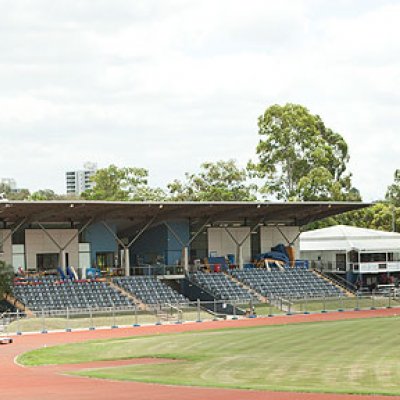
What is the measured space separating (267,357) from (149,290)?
33290mm

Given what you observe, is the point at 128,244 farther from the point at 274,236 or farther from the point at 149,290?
the point at 274,236

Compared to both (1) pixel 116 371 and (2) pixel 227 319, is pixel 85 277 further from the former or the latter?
(1) pixel 116 371

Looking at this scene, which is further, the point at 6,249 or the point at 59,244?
the point at 59,244

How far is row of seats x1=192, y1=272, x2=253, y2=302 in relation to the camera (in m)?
68.1

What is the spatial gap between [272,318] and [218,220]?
17796mm

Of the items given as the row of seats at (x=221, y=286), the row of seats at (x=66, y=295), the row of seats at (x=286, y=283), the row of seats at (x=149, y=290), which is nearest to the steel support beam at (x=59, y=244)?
the row of seats at (x=66, y=295)

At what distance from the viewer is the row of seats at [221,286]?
68125mm

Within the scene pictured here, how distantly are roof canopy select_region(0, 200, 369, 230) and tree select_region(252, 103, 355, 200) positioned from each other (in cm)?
1982

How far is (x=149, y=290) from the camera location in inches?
2645

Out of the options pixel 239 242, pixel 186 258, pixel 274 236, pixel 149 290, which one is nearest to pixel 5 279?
pixel 149 290

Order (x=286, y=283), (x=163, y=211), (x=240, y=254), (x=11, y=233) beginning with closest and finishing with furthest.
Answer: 1. (x=11, y=233)
2. (x=163, y=211)
3. (x=286, y=283)
4. (x=240, y=254)

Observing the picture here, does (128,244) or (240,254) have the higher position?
(128,244)

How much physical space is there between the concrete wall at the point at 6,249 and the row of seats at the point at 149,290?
7911 mm

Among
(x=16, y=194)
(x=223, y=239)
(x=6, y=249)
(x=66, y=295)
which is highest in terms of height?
(x=16, y=194)
